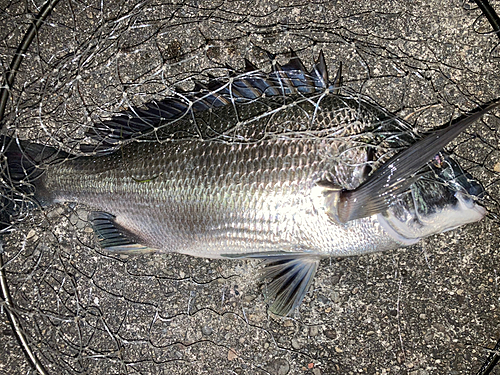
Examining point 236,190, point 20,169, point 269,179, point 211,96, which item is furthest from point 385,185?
point 20,169

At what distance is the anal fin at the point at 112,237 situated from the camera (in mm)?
1943

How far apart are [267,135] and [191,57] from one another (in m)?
0.75

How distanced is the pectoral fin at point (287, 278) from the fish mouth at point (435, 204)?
43cm

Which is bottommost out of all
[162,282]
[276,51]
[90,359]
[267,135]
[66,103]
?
[90,359]

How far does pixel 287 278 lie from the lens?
1910 millimetres

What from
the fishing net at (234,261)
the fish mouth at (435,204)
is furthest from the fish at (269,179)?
the fishing net at (234,261)

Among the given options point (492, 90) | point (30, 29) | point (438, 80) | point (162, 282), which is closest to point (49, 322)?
point (162, 282)

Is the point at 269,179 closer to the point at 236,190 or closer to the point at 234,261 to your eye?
the point at 236,190

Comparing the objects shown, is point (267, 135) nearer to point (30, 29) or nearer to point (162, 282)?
point (162, 282)

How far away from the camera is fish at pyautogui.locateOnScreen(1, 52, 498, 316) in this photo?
1.67m

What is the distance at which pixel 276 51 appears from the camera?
205 centimetres

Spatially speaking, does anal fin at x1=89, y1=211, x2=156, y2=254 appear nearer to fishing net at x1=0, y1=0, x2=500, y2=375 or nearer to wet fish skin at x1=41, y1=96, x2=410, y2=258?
wet fish skin at x1=41, y1=96, x2=410, y2=258

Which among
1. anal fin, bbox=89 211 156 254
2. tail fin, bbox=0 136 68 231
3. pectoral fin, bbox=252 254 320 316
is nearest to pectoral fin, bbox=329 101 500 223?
pectoral fin, bbox=252 254 320 316

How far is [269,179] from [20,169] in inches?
53.6
